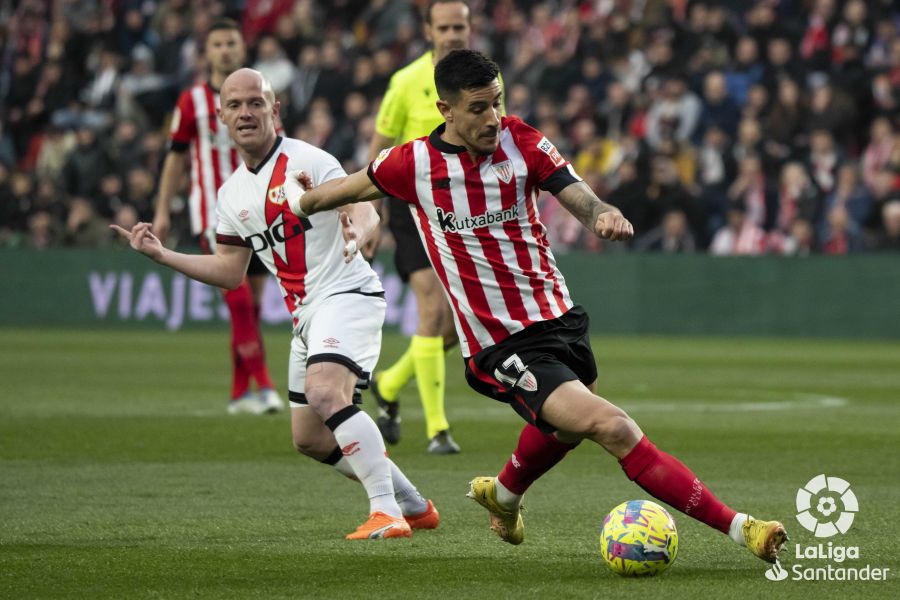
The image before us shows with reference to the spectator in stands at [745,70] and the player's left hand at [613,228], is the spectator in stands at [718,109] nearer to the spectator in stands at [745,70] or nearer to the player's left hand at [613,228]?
the spectator in stands at [745,70]

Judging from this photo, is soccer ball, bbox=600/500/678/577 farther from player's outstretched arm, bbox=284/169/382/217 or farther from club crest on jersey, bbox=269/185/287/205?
club crest on jersey, bbox=269/185/287/205

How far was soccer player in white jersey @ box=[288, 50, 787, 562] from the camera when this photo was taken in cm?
553

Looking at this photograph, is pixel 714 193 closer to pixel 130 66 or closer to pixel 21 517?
pixel 130 66

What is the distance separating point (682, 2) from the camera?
69.1 ft

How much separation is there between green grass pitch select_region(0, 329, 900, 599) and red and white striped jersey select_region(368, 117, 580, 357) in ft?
2.85

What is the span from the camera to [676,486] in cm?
520

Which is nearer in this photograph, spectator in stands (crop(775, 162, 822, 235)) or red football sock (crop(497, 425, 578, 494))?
red football sock (crop(497, 425, 578, 494))

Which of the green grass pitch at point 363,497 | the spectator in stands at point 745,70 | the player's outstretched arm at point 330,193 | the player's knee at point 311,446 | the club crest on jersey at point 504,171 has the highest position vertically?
the spectator in stands at point 745,70

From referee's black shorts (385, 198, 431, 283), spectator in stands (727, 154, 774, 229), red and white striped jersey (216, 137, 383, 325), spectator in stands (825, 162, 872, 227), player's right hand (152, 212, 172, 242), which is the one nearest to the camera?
red and white striped jersey (216, 137, 383, 325)

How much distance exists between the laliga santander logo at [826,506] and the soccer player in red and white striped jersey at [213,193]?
4.40 m

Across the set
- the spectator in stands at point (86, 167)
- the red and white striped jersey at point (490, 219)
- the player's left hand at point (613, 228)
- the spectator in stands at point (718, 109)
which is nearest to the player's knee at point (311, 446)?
the red and white striped jersey at point (490, 219)

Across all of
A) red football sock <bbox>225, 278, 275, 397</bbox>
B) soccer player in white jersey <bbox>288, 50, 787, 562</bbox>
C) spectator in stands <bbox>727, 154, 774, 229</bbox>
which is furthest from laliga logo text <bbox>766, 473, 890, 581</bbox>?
spectator in stands <bbox>727, 154, 774, 229</bbox>

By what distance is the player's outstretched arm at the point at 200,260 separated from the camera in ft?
20.9

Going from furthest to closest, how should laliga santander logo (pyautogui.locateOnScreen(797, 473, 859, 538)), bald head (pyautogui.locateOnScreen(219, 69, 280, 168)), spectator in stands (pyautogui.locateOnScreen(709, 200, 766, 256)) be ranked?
1. spectator in stands (pyautogui.locateOnScreen(709, 200, 766, 256))
2. bald head (pyautogui.locateOnScreen(219, 69, 280, 168))
3. laliga santander logo (pyautogui.locateOnScreen(797, 473, 859, 538))
